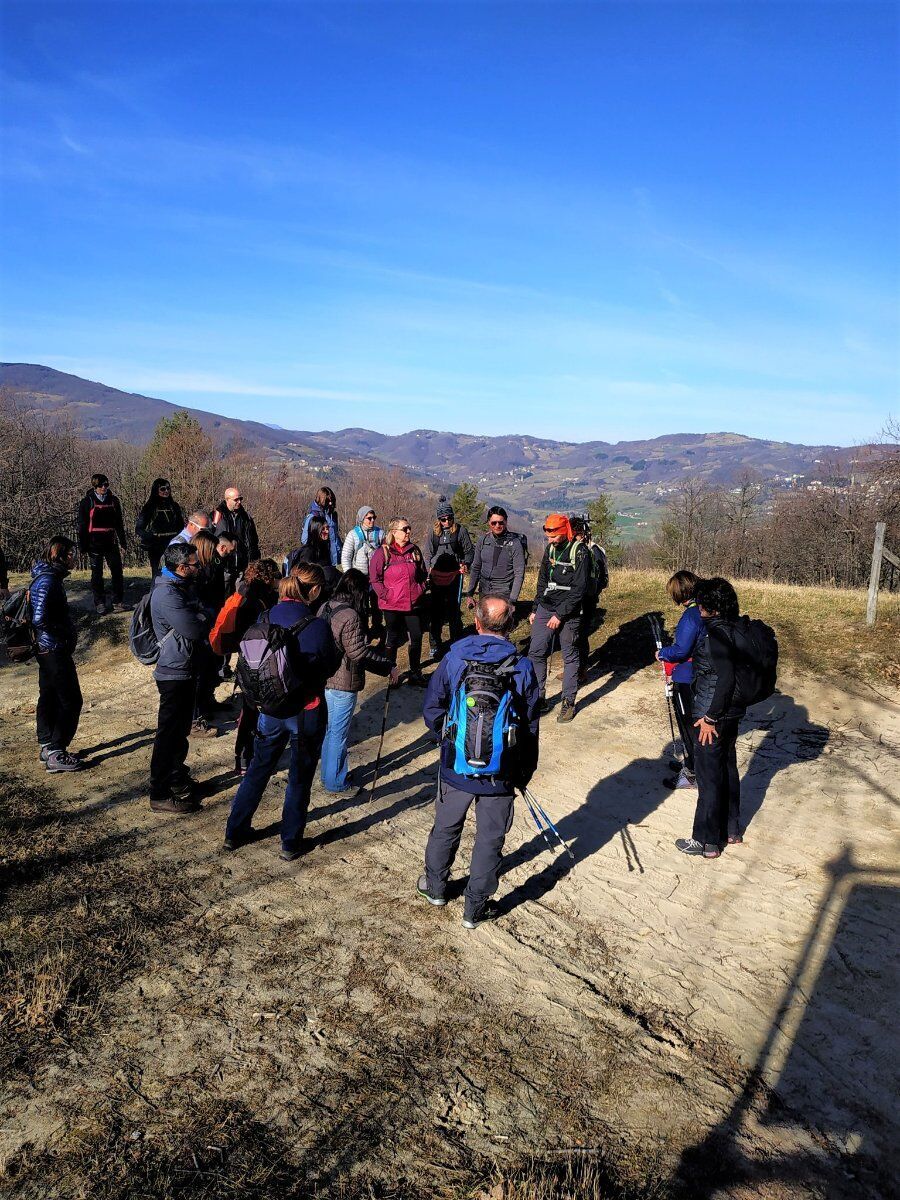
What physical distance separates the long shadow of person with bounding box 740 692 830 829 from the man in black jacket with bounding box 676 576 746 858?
65 centimetres

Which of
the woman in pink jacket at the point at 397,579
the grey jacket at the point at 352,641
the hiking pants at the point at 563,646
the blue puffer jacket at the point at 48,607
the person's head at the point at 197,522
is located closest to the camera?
the grey jacket at the point at 352,641

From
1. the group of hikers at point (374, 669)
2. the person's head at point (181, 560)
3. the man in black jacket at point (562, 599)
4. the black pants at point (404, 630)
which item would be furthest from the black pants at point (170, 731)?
the man in black jacket at point (562, 599)

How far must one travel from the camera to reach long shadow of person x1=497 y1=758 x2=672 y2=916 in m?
5.18

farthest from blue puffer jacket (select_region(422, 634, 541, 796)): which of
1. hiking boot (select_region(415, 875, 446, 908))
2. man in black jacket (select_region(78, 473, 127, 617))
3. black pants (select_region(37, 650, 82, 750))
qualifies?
man in black jacket (select_region(78, 473, 127, 617))

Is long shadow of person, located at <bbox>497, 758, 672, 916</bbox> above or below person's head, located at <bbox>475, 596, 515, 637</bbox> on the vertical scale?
below

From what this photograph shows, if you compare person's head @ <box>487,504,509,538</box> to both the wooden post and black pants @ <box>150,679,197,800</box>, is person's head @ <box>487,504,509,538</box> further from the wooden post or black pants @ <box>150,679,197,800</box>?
the wooden post

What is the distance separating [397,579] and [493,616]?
4487mm

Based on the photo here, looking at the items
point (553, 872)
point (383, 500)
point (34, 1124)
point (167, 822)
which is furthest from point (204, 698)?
point (383, 500)

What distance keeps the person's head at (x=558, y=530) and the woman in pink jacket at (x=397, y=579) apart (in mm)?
1603

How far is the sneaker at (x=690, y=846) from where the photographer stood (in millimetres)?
5547

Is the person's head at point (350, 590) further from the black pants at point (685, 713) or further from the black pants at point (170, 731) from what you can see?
the black pants at point (685, 713)

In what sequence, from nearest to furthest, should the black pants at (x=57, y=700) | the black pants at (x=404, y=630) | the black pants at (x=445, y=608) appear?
the black pants at (x=57, y=700) < the black pants at (x=404, y=630) < the black pants at (x=445, y=608)

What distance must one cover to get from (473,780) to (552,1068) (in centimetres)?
144

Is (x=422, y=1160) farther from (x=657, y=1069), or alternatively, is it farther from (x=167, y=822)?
(x=167, y=822)
